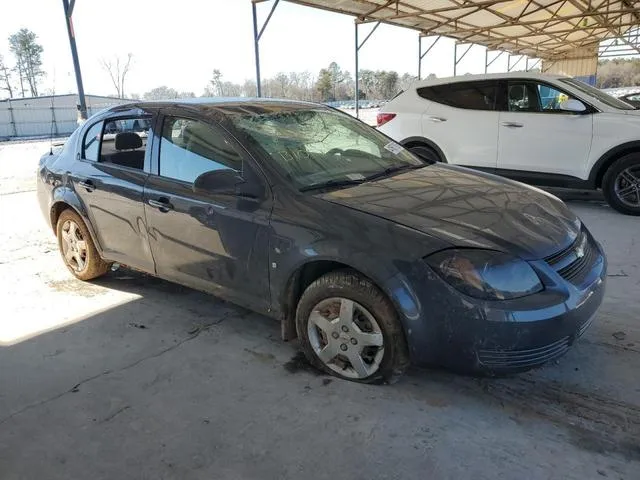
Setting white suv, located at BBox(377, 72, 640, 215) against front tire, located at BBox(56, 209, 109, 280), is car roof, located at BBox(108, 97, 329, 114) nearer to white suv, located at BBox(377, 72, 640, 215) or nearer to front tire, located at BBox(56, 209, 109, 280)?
front tire, located at BBox(56, 209, 109, 280)

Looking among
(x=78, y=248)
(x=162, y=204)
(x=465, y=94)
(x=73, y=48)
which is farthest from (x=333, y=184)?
(x=73, y=48)

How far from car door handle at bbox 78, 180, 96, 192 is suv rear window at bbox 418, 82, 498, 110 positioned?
17.0ft

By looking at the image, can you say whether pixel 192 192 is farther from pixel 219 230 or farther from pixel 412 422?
pixel 412 422

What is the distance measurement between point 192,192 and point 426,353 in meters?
1.79

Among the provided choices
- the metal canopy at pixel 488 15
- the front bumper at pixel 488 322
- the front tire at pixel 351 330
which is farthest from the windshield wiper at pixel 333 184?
the metal canopy at pixel 488 15

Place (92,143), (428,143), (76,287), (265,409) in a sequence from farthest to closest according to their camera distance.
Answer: (428,143) → (76,287) → (92,143) → (265,409)

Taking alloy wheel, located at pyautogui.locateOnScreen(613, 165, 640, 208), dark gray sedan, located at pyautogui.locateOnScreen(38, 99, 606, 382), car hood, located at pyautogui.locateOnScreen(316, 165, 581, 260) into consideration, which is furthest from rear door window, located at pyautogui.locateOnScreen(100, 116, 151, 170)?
alloy wheel, located at pyautogui.locateOnScreen(613, 165, 640, 208)

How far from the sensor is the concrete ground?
221cm

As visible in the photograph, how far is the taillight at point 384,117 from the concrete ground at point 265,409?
474 cm

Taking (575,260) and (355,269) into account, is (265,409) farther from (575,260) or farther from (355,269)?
(575,260)

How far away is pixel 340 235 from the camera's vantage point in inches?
103

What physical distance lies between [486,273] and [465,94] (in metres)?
5.51

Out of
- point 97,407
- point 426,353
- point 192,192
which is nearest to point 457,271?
point 426,353

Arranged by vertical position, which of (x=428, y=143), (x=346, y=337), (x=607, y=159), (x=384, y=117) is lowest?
(x=346, y=337)
